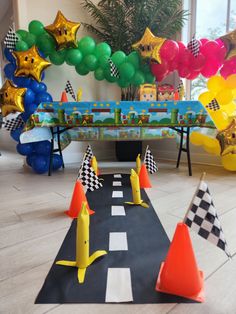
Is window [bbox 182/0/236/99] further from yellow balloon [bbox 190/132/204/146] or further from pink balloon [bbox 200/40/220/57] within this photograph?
yellow balloon [bbox 190/132/204/146]

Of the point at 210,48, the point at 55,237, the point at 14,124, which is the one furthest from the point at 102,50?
the point at 55,237

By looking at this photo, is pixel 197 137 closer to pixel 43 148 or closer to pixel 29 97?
pixel 43 148

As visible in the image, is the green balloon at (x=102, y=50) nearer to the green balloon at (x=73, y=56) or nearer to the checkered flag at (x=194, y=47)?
the green balloon at (x=73, y=56)

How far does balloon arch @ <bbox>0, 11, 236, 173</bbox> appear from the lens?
2311 mm

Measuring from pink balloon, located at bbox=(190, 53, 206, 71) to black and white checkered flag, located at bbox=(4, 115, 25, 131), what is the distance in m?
2.01

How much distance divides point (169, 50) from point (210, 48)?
427 millimetres

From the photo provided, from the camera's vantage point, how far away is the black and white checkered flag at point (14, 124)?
97.9 inches

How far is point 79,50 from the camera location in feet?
8.36

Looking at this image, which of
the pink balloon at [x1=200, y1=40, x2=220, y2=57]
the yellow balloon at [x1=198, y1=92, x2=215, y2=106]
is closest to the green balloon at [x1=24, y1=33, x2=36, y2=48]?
the pink balloon at [x1=200, y1=40, x2=220, y2=57]

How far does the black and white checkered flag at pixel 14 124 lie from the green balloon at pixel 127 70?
127cm

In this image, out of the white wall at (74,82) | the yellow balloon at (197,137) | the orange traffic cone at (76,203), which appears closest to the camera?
the orange traffic cone at (76,203)

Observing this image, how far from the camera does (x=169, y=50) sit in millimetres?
2445

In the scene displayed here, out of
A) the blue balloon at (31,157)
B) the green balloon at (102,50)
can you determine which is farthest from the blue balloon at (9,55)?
the blue balloon at (31,157)

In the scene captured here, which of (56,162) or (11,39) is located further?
(56,162)
